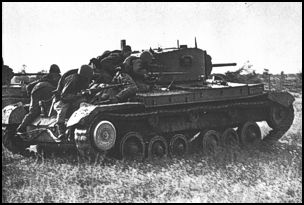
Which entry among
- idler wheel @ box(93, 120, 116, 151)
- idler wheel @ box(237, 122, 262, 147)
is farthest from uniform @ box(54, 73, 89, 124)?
idler wheel @ box(237, 122, 262, 147)

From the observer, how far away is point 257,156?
11.9 m

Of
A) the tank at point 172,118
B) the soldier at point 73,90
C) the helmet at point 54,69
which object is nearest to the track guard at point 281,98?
the tank at point 172,118

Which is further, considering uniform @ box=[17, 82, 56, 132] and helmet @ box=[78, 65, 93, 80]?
uniform @ box=[17, 82, 56, 132]

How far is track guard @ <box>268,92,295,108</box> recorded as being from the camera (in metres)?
13.6

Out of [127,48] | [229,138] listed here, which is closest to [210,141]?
A: [229,138]

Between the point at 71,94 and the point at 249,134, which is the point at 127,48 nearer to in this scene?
the point at 71,94

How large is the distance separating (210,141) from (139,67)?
2.64 m

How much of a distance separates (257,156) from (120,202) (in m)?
5.36

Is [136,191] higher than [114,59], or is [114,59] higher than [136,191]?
[114,59]

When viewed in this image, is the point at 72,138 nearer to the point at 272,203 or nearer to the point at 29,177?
the point at 29,177

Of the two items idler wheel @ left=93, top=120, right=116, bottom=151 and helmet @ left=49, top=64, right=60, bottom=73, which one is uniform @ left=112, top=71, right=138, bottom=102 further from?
helmet @ left=49, top=64, right=60, bottom=73

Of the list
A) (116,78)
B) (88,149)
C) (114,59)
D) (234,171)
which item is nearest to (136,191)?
(88,149)

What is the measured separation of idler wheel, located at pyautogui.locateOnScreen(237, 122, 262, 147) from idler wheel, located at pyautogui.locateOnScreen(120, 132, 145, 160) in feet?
11.8

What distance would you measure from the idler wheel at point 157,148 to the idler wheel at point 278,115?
4053 millimetres
